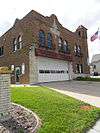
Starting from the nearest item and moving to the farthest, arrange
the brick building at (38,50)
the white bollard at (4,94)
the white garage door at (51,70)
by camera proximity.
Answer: the white bollard at (4,94), the brick building at (38,50), the white garage door at (51,70)

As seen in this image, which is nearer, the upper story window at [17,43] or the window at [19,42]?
the window at [19,42]

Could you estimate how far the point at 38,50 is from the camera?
2738cm

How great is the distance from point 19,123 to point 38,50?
748 inches

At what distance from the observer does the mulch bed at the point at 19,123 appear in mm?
8076

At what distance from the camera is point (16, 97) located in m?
12.6

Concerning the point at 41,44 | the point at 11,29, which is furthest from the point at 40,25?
the point at 11,29

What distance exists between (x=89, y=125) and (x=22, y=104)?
127 inches

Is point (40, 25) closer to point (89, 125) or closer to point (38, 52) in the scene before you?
point (38, 52)

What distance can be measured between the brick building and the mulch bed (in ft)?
55.7

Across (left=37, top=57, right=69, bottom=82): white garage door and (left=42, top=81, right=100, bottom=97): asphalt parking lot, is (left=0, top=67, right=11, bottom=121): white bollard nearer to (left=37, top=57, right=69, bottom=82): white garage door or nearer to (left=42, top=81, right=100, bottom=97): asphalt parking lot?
(left=42, top=81, right=100, bottom=97): asphalt parking lot

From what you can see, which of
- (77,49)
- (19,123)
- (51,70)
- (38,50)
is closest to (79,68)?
(77,49)

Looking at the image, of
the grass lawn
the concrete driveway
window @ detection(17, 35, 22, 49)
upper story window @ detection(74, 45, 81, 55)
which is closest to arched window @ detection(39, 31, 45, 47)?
window @ detection(17, 35, 22, 49)

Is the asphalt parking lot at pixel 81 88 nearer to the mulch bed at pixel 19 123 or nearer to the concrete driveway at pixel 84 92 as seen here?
the concrete driveway at pixel 84 92

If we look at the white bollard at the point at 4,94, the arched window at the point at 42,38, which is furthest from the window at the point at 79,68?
the white bollard at the point at 4,94
